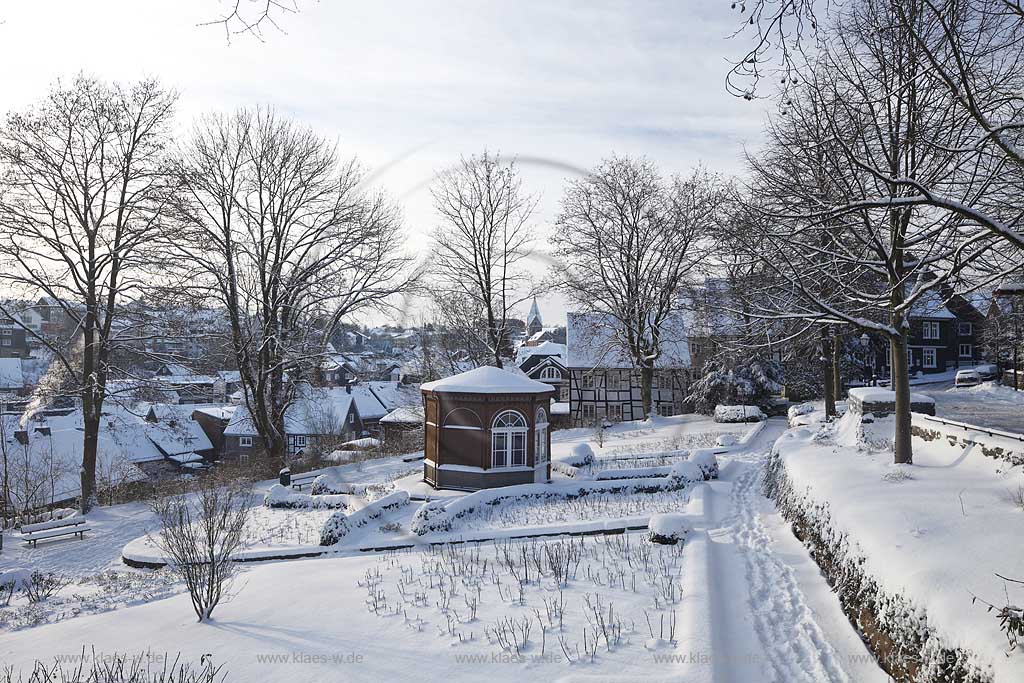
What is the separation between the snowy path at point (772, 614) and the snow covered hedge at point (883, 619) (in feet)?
0.61

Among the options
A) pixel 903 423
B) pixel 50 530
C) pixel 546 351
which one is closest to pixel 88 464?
pixel 50 530

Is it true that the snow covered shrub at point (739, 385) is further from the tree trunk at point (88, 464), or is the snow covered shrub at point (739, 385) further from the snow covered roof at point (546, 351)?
the tree trunk at point (88, 464)

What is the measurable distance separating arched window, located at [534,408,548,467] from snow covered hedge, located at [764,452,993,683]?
9.53m

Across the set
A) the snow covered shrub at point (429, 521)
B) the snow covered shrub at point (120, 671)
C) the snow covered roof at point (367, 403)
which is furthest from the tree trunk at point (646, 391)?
the snow covered shrub at point (120, 671)

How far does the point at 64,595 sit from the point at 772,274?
16108 mm

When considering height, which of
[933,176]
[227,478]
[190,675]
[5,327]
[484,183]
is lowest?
[227,478]

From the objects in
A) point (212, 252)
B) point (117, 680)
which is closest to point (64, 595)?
point (117, 680)

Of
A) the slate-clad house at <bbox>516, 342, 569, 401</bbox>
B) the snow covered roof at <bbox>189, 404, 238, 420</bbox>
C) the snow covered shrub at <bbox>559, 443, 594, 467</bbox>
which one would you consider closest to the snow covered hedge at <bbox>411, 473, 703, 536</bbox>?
the snow covered shrub at <bbox>559, 443, 594, 467</bbox>

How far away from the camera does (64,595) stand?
1138cm

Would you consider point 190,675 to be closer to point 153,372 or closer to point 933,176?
point 933,176

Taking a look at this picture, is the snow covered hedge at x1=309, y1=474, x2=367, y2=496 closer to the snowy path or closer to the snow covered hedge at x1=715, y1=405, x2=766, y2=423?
the snowy path

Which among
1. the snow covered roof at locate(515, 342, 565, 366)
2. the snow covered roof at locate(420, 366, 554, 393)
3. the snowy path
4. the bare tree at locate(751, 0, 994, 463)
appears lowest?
the snowy path

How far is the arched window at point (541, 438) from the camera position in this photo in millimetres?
20284

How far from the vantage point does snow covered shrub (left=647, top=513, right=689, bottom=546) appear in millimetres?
11242
